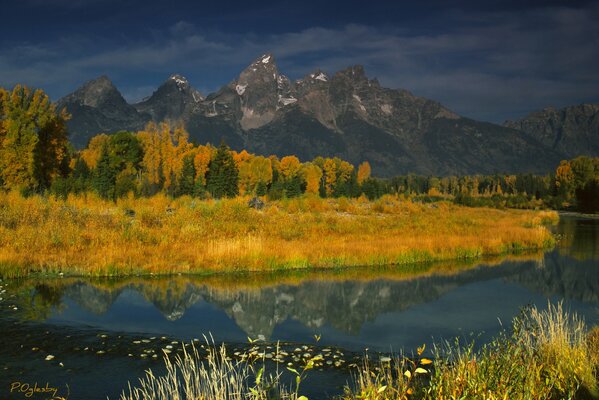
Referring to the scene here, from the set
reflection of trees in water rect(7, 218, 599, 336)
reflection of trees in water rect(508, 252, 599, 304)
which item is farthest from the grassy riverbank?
reflection of trees in water rect(508, 252, 599, 304)

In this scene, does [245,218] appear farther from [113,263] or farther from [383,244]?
[113,263]

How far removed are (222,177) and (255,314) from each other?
70420 mm

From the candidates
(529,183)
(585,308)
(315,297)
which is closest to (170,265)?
(315,297)

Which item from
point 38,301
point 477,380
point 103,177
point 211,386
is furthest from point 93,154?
point 477,380

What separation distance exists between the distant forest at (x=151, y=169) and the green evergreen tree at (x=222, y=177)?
0.56ft

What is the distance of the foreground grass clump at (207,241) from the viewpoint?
2158 cm

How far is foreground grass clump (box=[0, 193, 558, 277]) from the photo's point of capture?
21578mm

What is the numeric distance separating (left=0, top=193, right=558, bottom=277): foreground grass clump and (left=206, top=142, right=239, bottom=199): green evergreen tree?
45.4m

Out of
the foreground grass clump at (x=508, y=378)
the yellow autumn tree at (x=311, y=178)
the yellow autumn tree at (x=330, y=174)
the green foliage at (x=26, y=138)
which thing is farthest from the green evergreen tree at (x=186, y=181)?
the foreground grass clump at (x=508, y=378)

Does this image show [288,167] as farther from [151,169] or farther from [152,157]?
[151,169]

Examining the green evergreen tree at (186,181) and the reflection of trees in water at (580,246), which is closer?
the reflection of trees in water at (580,246)

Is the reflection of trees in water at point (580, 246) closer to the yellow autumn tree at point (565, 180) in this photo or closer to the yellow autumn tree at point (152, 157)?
the yellow autumn tree at point (152, 157)

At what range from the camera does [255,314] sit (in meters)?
15.9

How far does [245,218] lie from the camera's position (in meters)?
34.4
